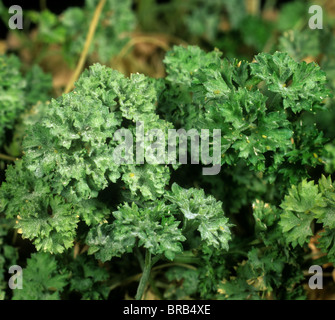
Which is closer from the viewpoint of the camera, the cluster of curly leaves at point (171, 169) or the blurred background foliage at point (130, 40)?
the cluster of curly leaves at point (171, 169)

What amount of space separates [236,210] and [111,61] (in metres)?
1.24

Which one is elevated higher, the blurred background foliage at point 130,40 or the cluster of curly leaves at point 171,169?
the blurred background foliage at point 130,40

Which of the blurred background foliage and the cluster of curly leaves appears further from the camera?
the blurred background foliage

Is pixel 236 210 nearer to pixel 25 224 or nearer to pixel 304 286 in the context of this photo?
pixel 304 286

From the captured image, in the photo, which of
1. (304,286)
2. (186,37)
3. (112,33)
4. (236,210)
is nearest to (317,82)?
(236,210)

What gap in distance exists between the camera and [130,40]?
7.48 ft

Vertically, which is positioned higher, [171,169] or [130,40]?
[130,40]

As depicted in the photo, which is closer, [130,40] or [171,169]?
[171,169]

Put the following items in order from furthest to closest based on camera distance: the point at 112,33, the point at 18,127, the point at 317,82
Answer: the point at 112,33 < the point at 18,127 < the point at 317,82

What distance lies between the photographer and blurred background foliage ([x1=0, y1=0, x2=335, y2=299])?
1.59 metres

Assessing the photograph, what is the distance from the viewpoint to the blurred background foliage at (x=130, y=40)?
5.21ft

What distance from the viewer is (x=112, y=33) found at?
7.12ft

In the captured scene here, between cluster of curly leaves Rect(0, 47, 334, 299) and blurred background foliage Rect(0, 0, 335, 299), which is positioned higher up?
blurred background foliage Rect(0, 0, 335, 299)

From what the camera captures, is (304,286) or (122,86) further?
(304,286)
